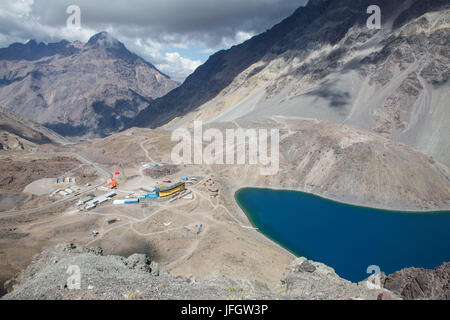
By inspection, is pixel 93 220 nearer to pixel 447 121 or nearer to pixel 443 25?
pixel 447 121

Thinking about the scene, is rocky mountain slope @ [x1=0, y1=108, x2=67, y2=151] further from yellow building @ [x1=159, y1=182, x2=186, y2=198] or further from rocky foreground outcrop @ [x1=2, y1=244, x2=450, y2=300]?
rocky foreground outcrop @ [x1=2, y1=244, x2=450, y2=300]

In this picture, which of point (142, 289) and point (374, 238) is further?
point (374, 238)

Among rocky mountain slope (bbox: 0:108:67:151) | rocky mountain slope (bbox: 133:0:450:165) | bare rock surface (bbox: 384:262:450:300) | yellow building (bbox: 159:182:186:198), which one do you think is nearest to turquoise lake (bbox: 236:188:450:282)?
yellow building (bbox: 159:182:186:198)

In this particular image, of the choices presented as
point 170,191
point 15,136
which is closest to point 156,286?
point 170,191

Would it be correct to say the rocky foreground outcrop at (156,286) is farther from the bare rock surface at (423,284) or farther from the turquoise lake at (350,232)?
the turquoise lake at (350,232)

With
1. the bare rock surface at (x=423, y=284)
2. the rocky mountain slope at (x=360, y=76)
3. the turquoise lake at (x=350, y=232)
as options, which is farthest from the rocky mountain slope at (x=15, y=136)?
the bare rock surface at (x=423, y=284)

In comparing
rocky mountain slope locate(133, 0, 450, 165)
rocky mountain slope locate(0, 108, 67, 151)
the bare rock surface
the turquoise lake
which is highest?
rocky mountain slope locate(133, 0, 450, 165)
